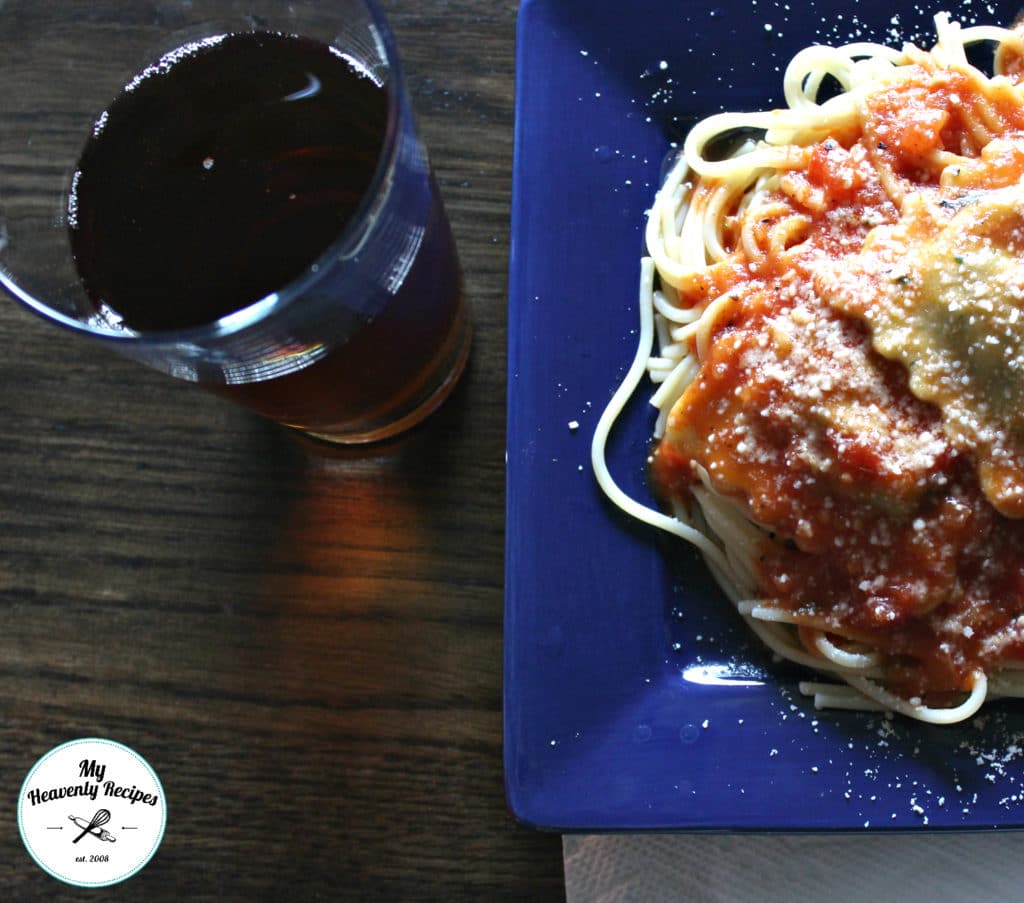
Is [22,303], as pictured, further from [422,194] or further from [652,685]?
[652,685]

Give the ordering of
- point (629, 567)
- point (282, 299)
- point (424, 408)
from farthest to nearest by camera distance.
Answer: point (424, 408)
point (629, 567)
point (282, 299)

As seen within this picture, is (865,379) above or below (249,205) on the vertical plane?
below

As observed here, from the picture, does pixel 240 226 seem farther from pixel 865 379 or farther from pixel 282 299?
pixel 865 379

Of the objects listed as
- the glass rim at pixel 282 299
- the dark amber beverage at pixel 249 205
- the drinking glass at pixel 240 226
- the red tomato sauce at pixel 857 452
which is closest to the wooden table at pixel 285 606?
the drinking glass at pixel 240 226

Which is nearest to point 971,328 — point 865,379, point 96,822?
point 865,379

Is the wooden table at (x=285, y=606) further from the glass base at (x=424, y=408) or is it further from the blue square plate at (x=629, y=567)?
the blue square plate at (x=629, y=567)

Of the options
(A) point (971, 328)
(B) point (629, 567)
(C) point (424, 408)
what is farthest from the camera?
(C) point (424, 408)

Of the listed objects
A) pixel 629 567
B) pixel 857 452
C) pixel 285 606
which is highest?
pixel 857 452
